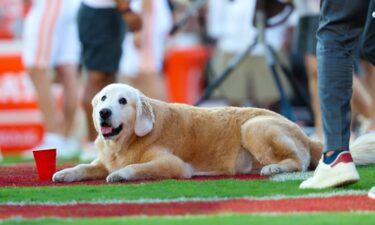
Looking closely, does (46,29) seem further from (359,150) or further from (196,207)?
(196,207)

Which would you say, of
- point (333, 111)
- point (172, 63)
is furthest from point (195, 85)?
point (333, 111)

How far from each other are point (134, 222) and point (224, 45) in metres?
10.9

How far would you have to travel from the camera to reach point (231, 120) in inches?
313

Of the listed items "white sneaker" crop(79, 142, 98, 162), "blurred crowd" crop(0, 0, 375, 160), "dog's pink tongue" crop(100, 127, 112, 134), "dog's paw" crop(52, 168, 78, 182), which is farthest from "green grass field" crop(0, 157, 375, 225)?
"blurred crowd" crop(0, 0, 375, 160)

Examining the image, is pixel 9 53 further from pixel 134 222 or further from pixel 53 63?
pixel 134 222

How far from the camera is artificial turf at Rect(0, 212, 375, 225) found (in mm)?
5082

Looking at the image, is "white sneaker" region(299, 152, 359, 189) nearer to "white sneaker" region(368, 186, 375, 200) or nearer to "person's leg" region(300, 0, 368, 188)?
"person's leg" region(300, 0, 368, 188)

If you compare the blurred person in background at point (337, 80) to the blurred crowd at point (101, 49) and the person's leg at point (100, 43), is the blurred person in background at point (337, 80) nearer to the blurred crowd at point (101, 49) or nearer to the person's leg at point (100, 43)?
the blurred crowd at point (101, 49)

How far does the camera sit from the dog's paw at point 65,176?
7.47 meters

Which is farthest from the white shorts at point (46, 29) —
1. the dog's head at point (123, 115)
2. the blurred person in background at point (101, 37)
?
the dog's head at point (123, 115)

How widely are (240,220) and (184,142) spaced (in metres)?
2.62

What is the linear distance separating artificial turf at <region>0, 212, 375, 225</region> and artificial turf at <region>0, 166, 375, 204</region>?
90 centimetres

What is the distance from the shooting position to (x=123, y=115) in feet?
24.8

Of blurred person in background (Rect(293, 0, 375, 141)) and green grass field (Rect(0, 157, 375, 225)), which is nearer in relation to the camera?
green grass field (Rect(0, 157, 375, 225))
